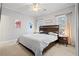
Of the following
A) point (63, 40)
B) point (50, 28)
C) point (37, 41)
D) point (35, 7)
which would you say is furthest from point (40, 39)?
point (35, 7)

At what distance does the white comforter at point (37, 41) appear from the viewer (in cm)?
128

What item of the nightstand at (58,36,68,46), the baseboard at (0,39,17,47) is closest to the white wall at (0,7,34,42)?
the baseboard at (0,39,17,47)

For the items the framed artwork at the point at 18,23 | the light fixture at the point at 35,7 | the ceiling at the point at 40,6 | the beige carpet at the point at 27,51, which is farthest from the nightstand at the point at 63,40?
the framed artwork at the point at 18,23

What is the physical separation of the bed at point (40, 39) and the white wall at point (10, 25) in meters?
0.11

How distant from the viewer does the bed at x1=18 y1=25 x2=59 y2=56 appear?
129 centimetres

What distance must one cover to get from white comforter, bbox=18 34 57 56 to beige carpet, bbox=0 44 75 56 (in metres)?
0.09

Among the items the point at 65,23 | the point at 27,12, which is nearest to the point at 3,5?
the point at 27,12

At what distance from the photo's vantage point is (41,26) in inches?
55.1

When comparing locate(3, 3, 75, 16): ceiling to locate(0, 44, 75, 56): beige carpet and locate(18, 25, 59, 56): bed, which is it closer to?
locate(18, 25, 59, 56): bed

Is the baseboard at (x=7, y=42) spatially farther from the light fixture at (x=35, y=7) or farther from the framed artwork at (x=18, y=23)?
the light fixture at (x=35, y=7)

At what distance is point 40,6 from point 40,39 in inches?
21.3

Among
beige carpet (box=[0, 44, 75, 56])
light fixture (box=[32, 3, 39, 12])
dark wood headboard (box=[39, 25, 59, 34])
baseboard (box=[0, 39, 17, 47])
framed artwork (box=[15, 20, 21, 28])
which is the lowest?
beige carpet (box=[0, 44, 75, 56])

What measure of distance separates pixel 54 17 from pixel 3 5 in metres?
0.86

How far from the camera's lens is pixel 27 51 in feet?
4.27
